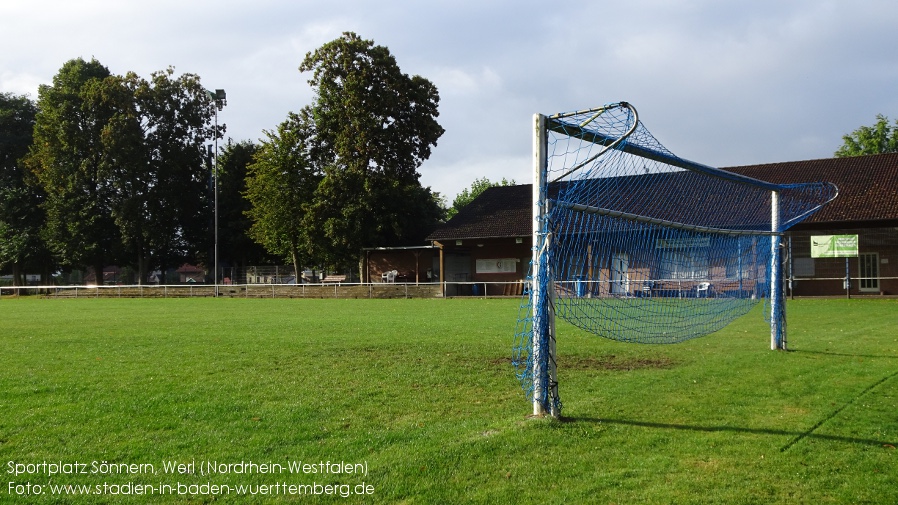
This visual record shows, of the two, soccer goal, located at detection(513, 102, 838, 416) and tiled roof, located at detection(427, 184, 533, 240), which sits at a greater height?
tiled roof, located at detection(427, 184, 533, 240)

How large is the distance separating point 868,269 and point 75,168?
146ft

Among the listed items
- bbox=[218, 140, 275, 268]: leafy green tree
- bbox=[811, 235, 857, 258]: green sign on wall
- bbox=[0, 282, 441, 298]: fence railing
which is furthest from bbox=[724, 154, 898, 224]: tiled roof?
bbox=[218, 140, 275, 268]: leafy green tree

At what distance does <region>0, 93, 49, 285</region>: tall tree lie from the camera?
45.8 meters

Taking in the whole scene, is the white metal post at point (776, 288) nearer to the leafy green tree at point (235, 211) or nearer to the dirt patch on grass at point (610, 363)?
the dirt patch on grass at point (610, 363)

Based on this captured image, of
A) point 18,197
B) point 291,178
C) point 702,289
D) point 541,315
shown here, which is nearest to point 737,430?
point 541,315

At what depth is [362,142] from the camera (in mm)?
36406

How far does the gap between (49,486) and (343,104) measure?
34.4 meters

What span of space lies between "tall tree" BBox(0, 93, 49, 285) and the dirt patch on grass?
151 ft

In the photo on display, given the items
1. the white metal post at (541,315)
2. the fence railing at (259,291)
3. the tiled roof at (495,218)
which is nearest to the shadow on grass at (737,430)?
the white metal post at (541,315)

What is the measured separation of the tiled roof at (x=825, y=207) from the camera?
26.8 metres

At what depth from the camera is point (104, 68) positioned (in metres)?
47.1

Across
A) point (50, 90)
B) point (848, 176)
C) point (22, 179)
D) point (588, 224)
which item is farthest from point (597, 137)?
point (22, 179)

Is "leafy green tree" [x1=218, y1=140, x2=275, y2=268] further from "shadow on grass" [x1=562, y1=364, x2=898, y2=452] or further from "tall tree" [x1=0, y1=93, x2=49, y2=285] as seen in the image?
"shadow on grass" [x1=562, y1=364, x2=898, y2=452]

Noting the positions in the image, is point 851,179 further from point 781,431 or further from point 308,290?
point 781,431
